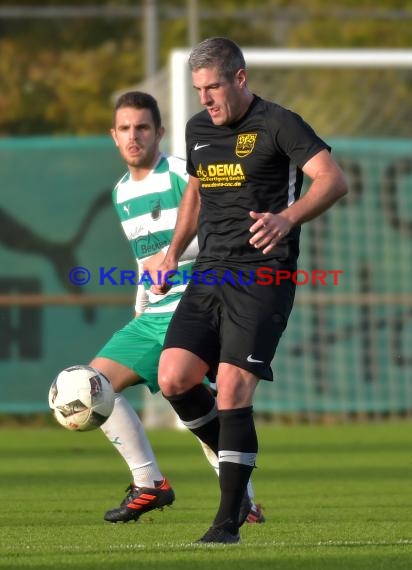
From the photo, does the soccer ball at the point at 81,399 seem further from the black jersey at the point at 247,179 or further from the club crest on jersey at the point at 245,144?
the club crest on jersey at the point at 245,144

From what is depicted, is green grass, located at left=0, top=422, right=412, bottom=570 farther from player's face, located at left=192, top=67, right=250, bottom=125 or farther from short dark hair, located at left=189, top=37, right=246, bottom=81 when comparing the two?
short dark hair, located at left=189, top=37, right=246, bottom=81

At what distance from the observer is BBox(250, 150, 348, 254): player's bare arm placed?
553 centimetres

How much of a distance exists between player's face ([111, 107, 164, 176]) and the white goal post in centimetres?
560

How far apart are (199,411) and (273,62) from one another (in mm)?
7089

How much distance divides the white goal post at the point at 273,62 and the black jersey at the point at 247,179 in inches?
269

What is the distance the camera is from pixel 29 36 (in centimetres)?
1777

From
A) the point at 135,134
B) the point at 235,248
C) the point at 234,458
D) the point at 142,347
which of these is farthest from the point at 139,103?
the point at 234,458


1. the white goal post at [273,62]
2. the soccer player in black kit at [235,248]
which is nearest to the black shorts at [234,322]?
the soccer player in black kit at [235,248]

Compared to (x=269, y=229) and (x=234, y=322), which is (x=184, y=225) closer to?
(x=234, y=322)

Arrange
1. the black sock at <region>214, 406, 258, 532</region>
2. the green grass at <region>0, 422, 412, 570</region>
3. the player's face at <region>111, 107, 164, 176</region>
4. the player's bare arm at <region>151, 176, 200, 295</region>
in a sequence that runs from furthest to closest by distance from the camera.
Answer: the player's face at <region>111, 107, 164, 176</region>
the player's bare arm at <region>151, 176, 200, 295</region>
the black sock at <region>214, 406, 258, 532</region>
the green grass at <region>0, 422, 412, 570</region>

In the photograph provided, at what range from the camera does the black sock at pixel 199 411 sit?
20.8 feet

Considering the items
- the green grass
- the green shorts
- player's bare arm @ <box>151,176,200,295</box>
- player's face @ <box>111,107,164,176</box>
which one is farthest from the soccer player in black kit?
player's face @ <box>111,107,164,176</box>

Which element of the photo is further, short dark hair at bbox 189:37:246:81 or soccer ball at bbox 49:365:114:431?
soccer ball at bbox 49:365:114:431

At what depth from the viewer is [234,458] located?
5750 millimetres
